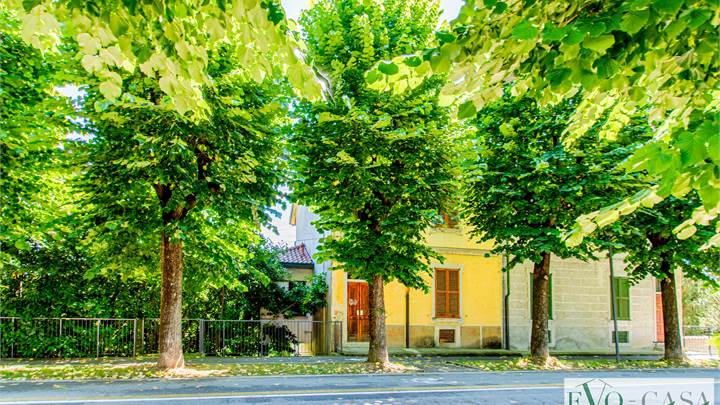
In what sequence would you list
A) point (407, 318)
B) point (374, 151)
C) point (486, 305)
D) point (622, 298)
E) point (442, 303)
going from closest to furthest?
point (374, 151), point (407, 318), point (442, 303), point (486, 305), point (622, 298)

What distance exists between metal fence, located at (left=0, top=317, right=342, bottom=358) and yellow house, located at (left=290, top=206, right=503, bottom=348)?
3.88 ft

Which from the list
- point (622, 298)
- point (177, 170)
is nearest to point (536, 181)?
point (177, 170)

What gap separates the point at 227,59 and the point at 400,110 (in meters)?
4.39

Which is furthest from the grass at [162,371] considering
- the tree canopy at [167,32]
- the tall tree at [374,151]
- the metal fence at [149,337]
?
the tree canopy at [167,32]

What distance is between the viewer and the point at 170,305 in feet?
41.7

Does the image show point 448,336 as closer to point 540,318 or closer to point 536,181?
point 540,318

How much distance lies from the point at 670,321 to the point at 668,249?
3.14 m

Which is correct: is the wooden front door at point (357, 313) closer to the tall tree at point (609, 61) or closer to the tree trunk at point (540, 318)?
the tree trunk at point (540, 318)

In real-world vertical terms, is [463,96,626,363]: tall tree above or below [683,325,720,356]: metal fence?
above

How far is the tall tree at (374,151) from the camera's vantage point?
13375 millimetres

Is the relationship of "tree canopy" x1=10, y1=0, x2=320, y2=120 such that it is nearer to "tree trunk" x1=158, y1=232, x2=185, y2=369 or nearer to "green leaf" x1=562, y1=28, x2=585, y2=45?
"green leaf" x1=562, y1=28, x2=585, y2=45

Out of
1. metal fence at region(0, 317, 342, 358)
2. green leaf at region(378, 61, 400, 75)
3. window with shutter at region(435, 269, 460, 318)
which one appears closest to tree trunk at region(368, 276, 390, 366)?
metal fence at region(0, 317, 342, 358)

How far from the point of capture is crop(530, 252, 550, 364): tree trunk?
16.4 m

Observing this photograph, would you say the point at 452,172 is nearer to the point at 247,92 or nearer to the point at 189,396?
the point at 247,92
